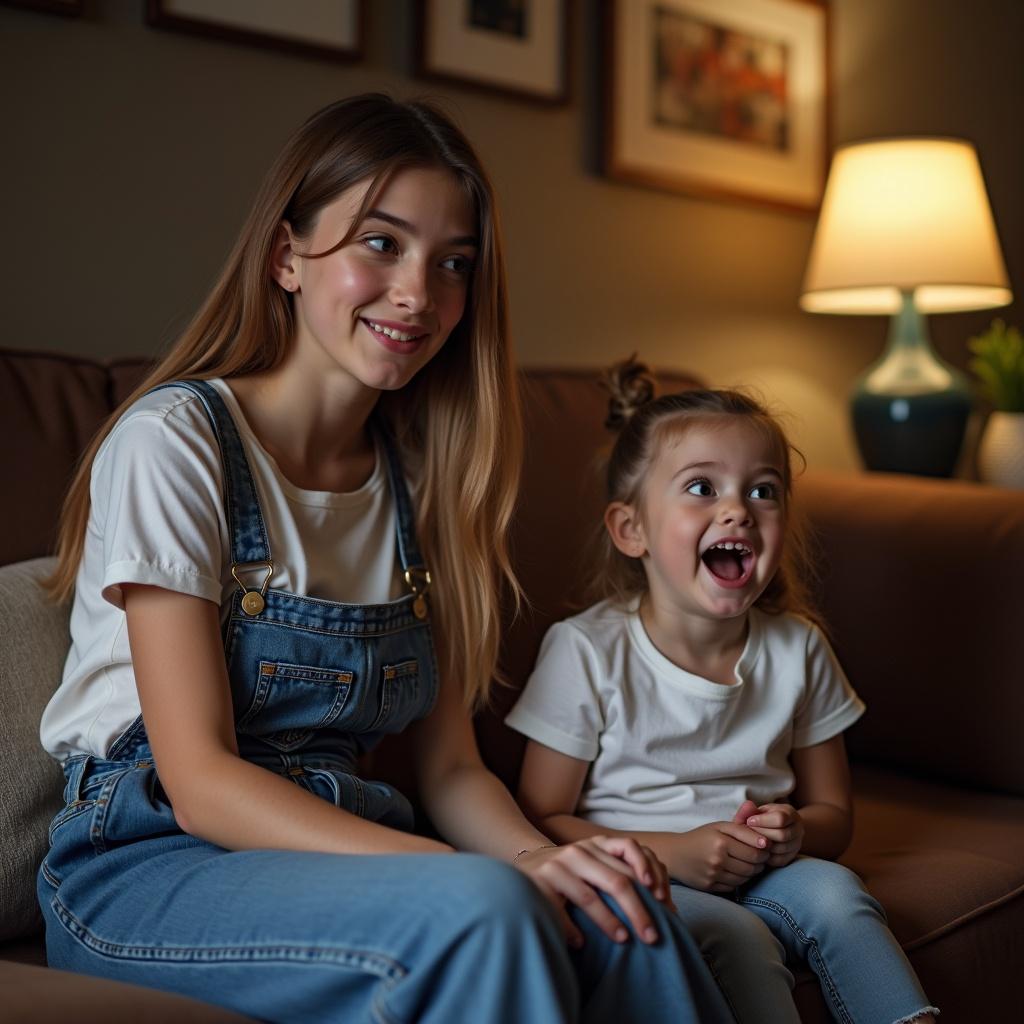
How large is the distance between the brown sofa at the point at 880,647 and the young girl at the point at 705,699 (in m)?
0.11

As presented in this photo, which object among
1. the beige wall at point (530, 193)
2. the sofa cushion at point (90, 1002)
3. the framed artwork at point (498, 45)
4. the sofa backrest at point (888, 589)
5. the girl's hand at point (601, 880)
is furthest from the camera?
the framed artwork at point (498, 45)

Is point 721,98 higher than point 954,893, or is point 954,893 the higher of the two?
point 721,98

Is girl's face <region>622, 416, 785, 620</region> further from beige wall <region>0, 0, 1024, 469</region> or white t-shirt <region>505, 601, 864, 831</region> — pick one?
beige wall <region>0, 0, 1024, 469</region>

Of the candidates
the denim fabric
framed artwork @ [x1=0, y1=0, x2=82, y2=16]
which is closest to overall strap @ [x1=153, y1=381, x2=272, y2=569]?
the denim fabric

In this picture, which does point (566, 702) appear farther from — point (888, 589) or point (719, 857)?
point (888, 589)

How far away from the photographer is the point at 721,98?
2.79 meters

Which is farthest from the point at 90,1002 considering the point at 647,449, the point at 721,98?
the point at 721,98

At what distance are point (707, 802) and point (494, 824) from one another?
0.84 ft

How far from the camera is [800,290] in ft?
9.98

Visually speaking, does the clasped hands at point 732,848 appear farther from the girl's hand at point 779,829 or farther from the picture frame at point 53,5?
the picture frame at point 53,5

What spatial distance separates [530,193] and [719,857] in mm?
1526

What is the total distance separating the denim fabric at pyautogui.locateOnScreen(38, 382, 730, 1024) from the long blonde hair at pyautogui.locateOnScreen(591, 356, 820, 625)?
33cm

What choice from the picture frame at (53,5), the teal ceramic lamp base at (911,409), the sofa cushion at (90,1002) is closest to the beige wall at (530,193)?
the picture frame at (53,5)

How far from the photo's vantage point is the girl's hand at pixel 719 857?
130cm
